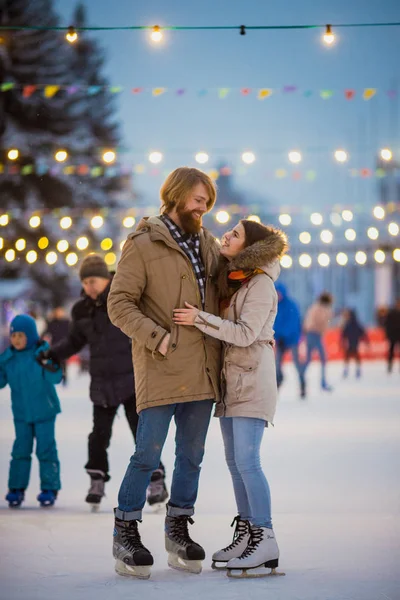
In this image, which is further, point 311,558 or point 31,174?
point 31,174

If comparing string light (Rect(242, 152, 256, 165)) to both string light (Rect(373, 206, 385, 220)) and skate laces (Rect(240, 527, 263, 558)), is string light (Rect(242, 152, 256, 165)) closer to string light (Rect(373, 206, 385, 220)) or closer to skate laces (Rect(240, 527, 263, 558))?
string light (Rect(373, 206, 385, 220))

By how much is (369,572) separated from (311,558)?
13.8 inches

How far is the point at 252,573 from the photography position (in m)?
4.39

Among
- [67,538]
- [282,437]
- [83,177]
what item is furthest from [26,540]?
[83,177]

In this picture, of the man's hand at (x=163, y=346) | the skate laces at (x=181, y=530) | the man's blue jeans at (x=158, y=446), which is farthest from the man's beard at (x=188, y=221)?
the skate laces at (x=181, y=530)

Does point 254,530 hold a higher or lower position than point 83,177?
lower

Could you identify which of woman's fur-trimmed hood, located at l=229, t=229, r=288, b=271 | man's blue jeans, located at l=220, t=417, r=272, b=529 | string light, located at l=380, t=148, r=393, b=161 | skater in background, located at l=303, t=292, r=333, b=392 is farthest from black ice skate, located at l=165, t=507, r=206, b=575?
skater in background, located at l=303, t=292, r=333, b=392

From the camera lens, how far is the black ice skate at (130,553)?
435 centimetres

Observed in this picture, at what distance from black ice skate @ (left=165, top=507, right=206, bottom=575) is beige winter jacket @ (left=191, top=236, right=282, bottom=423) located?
0.49 m

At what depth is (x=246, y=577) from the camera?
4371 millimetres

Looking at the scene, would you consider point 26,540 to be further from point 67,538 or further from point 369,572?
point 369,572

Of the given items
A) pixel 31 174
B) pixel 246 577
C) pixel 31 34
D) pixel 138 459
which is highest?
pixel 31 34

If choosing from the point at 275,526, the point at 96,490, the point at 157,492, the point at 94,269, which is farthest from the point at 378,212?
the point at 275,526

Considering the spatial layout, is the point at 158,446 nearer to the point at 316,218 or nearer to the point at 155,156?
the point at 155,156
